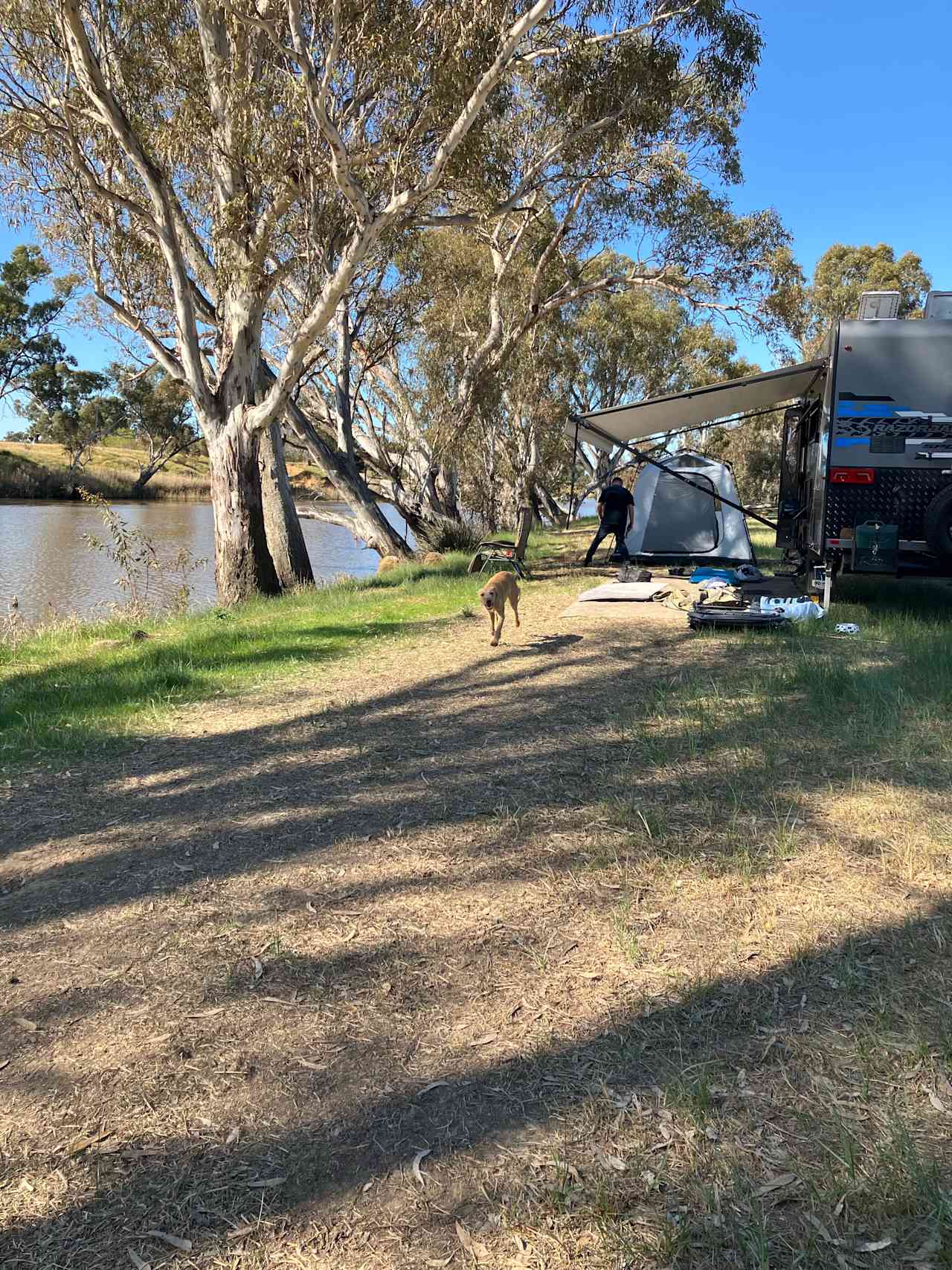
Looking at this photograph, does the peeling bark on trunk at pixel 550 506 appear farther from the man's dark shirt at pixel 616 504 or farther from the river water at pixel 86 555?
the man's dark shirt at pixel 616 504

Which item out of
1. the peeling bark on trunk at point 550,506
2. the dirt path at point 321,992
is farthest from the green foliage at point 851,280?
the dirt path at point 321,992

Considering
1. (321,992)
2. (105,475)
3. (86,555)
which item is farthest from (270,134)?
(105,475)

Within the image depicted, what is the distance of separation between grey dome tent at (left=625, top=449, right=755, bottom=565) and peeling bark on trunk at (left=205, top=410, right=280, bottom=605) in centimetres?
541

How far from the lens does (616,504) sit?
12.2 meters

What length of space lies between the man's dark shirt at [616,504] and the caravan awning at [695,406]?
2.21ft

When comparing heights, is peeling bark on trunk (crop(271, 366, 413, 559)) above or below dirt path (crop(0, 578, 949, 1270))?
above

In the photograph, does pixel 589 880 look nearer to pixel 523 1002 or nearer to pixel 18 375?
pixel 523 1002

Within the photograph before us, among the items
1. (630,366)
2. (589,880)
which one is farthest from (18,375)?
(589,880)

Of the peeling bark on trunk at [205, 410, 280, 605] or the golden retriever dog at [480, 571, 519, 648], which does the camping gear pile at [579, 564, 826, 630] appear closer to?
the golden retriever dog at [480, 571, 519, 648]

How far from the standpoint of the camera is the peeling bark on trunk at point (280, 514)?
44.5ft

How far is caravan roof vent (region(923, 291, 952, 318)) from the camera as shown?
338 inches

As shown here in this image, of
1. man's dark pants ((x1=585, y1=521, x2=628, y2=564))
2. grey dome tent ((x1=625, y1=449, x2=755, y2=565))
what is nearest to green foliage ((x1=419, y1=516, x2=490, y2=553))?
grey dome tent ((x1=625, y1=449, x2=755, y2=565))

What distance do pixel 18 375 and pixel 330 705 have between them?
1603 inches

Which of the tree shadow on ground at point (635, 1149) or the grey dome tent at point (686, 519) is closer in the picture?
the tree shadow on ground at point (635, 1149)
